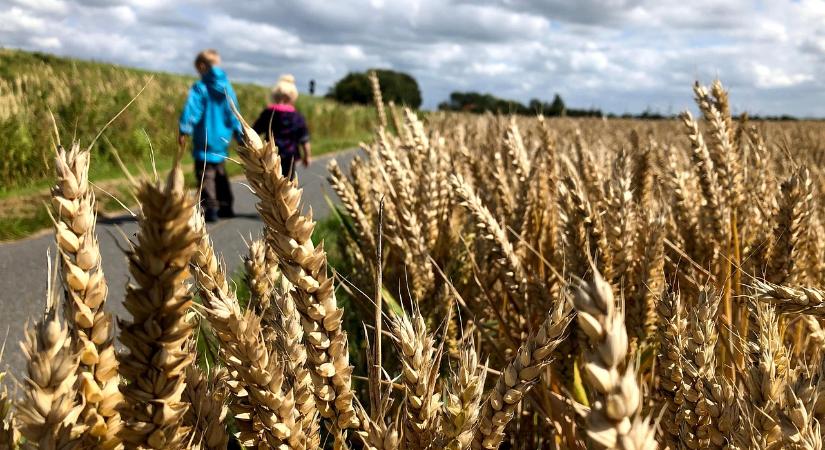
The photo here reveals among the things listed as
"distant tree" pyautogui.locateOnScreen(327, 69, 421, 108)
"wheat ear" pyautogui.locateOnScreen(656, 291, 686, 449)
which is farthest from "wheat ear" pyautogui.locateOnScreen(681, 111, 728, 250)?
"distant tree" pyautogui.locateOnScreen(327, 69, 421, 108)

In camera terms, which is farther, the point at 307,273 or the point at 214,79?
the point at 214,79

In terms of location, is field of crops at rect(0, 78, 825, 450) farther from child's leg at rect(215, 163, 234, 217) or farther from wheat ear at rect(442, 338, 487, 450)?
child's leg at rect(215, 163, 234, 217)

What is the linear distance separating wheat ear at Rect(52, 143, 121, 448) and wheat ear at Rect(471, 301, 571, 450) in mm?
450

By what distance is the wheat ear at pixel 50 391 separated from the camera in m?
0.58

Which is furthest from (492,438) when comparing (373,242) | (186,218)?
(373,242)

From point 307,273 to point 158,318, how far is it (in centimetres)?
23

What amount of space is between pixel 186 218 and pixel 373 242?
168 cm

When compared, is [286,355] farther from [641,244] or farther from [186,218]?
[641,244]

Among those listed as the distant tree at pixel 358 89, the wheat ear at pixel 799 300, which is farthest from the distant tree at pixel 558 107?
the distant tree at pixel 358 89

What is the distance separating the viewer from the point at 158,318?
1.91 feet

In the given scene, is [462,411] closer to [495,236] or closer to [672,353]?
[672,353]

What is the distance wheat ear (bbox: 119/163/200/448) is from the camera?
54 cm

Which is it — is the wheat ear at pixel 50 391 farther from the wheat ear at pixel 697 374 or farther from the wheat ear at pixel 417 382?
the wheat ear at pixel 697 374

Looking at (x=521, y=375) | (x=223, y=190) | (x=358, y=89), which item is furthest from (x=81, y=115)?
(x=358, y=89)
